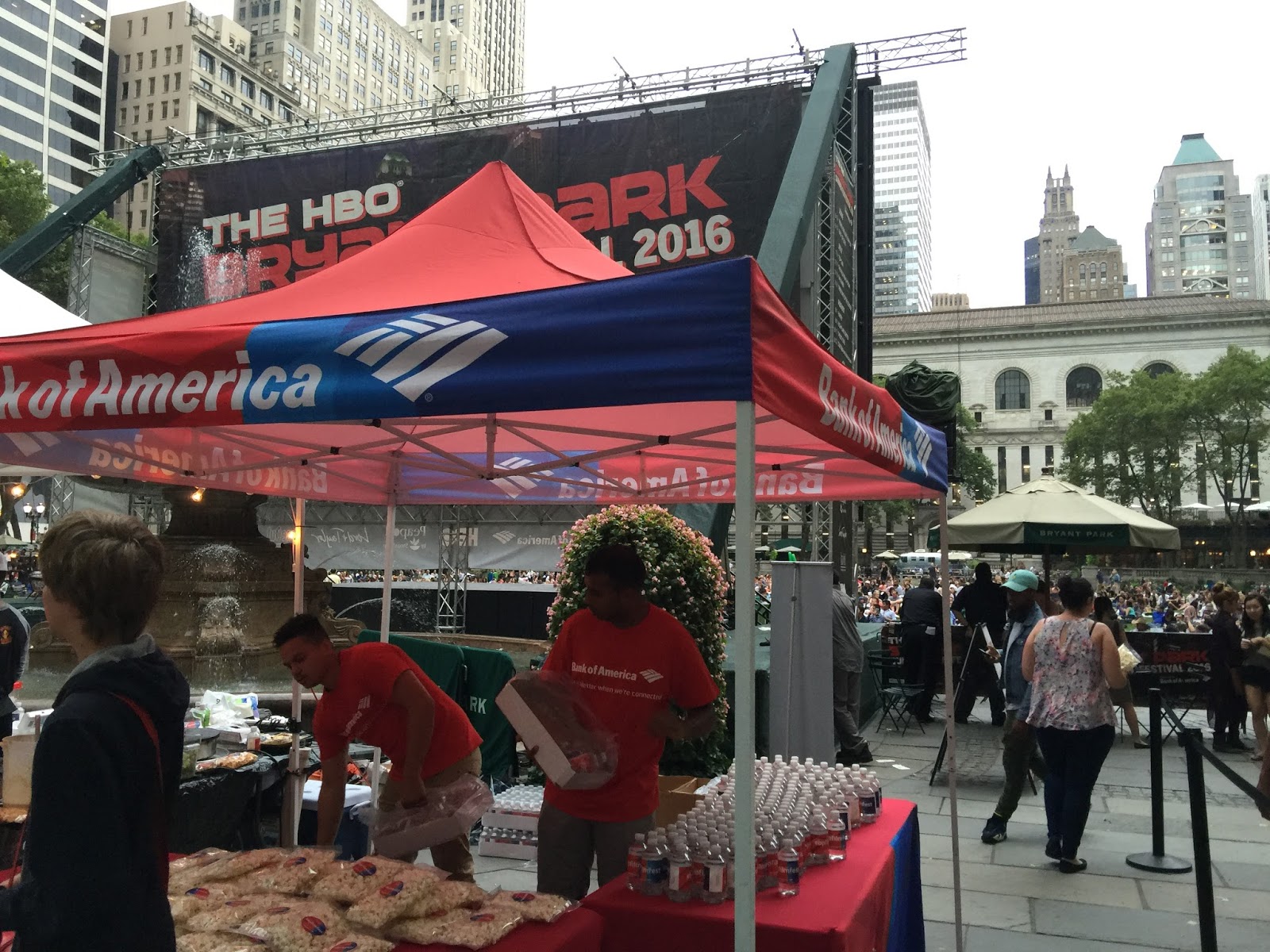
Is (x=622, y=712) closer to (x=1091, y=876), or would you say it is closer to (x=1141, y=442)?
(x=1091, y=876)

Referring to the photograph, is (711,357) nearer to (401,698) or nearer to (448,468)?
(401,698)

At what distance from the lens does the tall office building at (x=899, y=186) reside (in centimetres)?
18950

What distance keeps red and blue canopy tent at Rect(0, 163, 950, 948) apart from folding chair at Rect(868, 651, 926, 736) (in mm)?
7181

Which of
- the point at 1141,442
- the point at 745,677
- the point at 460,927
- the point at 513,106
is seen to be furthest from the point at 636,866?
the point at 1141,442

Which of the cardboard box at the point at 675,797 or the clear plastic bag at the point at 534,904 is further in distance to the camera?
the cardboard box at the point at 675,797

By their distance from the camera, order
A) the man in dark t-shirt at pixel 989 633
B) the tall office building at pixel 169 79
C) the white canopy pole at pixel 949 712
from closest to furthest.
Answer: the white canopy pole at pixel 949 712
the man in dark t-shirt at pixel 989 633
the tall office building at pixel 169 79

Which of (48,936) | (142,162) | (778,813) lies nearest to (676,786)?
(778,813)

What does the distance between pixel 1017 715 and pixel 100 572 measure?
6476 mm

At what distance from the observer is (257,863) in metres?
3.16

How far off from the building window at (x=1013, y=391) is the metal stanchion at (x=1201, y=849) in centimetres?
7905

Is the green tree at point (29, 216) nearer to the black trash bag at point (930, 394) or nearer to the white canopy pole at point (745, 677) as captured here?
the black trash bag at point (930, 394)

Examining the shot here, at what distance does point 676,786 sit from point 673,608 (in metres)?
1.70

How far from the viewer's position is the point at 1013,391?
78250mm

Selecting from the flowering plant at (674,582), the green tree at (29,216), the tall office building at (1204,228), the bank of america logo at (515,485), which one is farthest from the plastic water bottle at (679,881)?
the tall office building at (1204,228)
